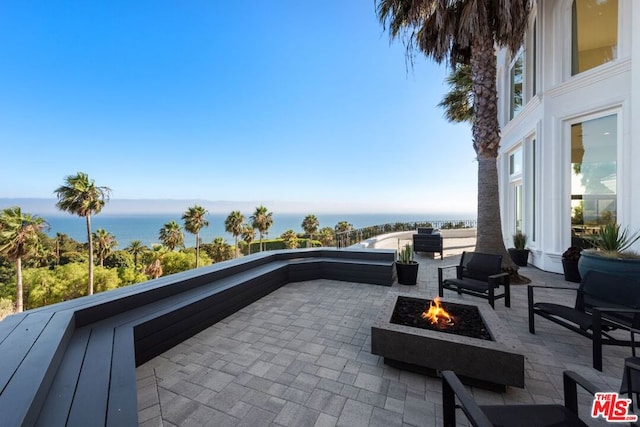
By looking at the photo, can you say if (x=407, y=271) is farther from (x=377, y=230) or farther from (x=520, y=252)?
(x=377, y=230)

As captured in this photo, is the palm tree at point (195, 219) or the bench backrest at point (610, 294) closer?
the bench backrest at point (610, 294)

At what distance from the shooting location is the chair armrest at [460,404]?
0.96 meters

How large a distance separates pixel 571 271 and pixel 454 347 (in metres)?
4.92

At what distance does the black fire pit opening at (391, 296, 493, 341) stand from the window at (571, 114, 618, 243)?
458cm

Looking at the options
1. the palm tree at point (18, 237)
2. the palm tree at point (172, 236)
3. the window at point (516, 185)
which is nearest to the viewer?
the window at point (516, 185)

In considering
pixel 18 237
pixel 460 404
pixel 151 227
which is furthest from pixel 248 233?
pixel 151 227

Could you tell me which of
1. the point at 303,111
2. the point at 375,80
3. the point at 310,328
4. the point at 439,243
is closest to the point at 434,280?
the point at 439,243

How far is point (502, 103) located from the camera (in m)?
8.28

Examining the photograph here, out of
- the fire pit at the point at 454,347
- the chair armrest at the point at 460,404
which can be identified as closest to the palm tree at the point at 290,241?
the fire pit at the point at 454,347

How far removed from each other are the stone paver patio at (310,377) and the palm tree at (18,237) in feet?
52.7

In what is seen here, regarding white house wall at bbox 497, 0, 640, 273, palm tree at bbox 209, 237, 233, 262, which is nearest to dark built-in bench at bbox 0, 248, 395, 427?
white house wall at bbox 497, 0, 640, 273

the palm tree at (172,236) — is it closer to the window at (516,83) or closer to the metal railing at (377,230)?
the metal railing at (377,230)

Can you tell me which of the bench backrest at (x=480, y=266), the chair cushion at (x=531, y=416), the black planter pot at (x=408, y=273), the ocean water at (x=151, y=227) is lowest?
the ocean water at (x=151, y=227)

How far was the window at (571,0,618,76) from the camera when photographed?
4609 millimetres
